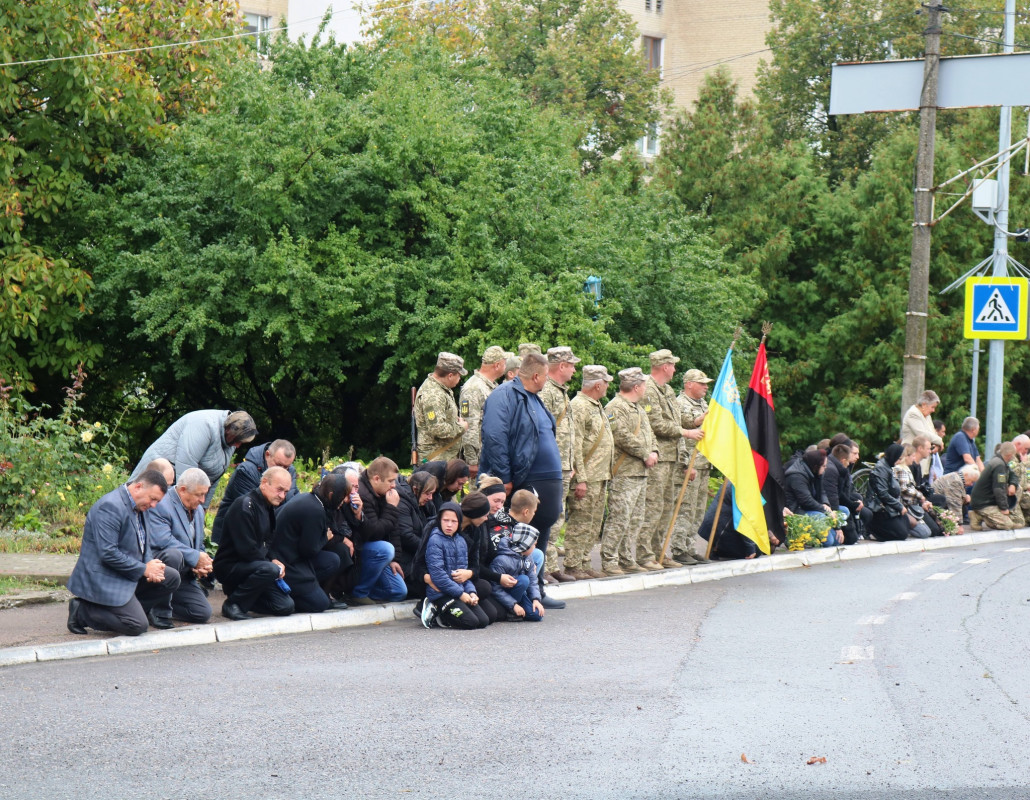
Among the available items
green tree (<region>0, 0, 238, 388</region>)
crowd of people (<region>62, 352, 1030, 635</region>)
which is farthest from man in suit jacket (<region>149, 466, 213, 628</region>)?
green tree (<region>0, 0, 238, 388</region>)

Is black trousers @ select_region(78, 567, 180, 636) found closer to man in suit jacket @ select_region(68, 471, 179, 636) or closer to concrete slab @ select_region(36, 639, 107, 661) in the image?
man in suit jacket @ select_region(68, 471, 179, 636)

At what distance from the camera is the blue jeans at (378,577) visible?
1177cm

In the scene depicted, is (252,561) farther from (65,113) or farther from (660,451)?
(65,113)

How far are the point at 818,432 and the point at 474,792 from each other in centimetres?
3029

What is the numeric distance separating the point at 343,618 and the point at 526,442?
233cm

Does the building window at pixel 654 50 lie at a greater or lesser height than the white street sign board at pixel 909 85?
greater

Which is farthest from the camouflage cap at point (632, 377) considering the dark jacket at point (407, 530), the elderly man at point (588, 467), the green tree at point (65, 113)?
the green tree at point (65, 113)

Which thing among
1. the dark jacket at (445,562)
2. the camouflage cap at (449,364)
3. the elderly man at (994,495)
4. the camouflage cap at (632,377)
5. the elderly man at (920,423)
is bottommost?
the elderly man at (994,495)

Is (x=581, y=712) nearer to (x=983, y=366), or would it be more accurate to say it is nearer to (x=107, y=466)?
(x=107, y=466)

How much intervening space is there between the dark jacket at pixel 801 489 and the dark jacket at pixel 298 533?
24.7ft

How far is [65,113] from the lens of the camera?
70.4 feet

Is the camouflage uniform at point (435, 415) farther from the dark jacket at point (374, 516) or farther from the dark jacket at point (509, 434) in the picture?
the dark jacket at point (374, 516)

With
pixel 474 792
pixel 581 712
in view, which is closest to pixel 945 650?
pixel 581 712

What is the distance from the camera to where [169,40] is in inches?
901
